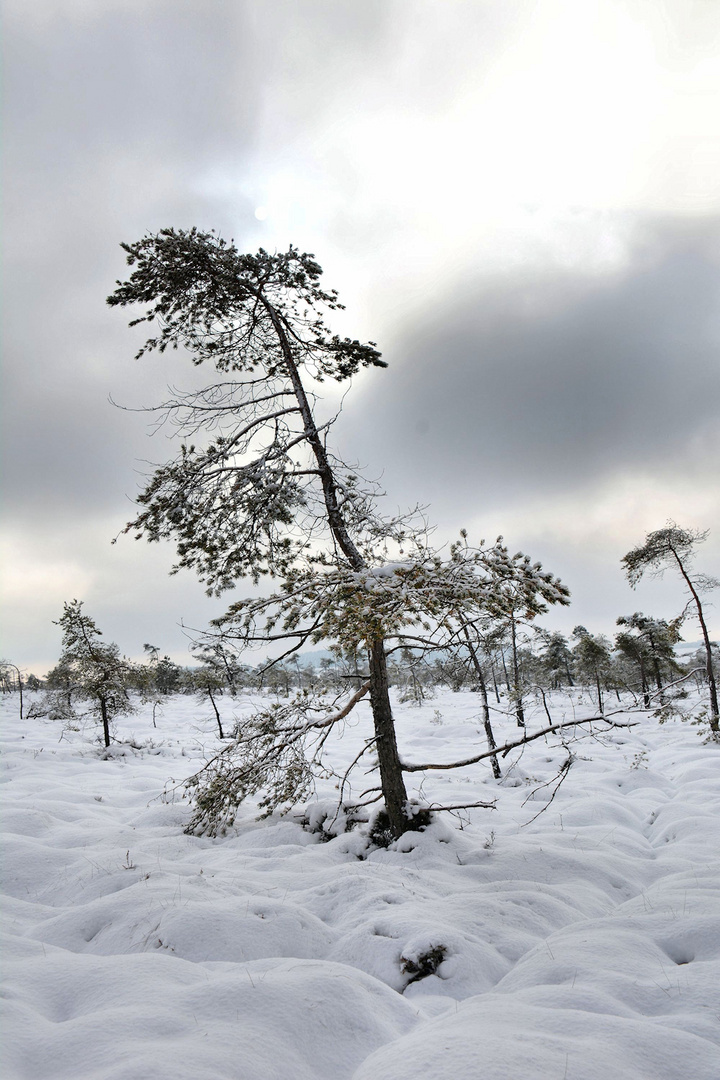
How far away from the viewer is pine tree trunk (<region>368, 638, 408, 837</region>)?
7.29m

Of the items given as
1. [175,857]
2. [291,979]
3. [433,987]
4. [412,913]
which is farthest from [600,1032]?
[175,857]

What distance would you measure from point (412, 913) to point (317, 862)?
2.34 m

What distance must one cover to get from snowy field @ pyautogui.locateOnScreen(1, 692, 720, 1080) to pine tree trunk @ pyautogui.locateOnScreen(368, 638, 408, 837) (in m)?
0.38

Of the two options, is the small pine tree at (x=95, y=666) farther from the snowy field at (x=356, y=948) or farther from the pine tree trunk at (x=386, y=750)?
the pine tree trunk at (x=386, y=750)

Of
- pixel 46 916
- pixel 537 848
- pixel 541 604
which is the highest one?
pixel 541 604

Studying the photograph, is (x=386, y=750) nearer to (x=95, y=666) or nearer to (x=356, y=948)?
(x=356, y=948)

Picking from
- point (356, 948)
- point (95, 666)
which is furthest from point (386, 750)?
point (95, 666)

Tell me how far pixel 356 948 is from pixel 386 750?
2.86 metres

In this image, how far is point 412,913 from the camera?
500 centimetres

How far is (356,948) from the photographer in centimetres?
452

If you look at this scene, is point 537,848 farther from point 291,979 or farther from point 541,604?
point 291,979

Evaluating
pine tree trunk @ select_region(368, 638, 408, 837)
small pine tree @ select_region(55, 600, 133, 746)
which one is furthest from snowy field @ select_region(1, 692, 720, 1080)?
small pine tree @ select_region(55, 600, 133, 746)

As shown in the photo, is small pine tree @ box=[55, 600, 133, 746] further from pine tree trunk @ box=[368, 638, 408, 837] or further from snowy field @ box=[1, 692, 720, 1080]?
pine tree trunk @ box=[368, 638, 408, 837]

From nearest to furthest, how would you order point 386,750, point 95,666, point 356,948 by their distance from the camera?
1. point 356,948
2. point 386,750
3. point 95,666
